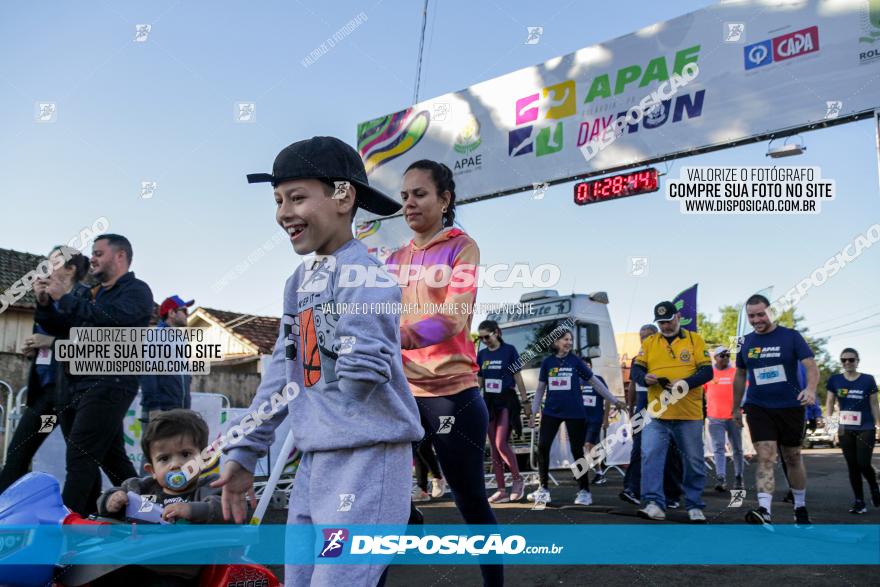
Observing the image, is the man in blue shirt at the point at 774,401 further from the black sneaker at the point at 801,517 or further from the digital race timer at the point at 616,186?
the digital race timer at the point at 616,186

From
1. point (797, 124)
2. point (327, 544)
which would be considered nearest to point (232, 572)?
point (327, 544)

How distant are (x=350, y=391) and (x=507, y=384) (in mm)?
6924

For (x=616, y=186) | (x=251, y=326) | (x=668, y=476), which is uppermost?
(x=616, y=186)

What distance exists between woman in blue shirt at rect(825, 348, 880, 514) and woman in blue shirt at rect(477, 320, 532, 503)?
3689 mm

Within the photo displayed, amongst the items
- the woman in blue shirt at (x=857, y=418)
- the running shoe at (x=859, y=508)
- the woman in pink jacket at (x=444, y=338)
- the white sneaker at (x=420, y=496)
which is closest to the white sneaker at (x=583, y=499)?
the white sneaker at (x=420, y=496)

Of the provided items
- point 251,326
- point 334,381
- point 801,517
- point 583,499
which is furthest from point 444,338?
point 251,326

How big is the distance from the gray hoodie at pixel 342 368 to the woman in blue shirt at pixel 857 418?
25.1ft

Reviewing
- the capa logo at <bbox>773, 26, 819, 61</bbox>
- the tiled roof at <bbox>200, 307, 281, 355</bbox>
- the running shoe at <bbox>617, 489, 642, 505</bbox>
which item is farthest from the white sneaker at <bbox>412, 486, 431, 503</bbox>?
the tiled roof at <bbox>200, 307, 281, 355</bbox>

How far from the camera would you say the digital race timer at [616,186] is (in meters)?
12.5

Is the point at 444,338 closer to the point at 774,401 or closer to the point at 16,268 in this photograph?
the point at 774,401

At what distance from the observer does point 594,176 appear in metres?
13.4

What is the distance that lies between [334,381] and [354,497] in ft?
0.97

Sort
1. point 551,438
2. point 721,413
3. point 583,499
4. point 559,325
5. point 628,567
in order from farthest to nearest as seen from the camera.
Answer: point 559,325 < point 721,413 < point 551,438 < point 583,499 < point 628,567

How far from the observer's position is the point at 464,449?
300 centimetres
